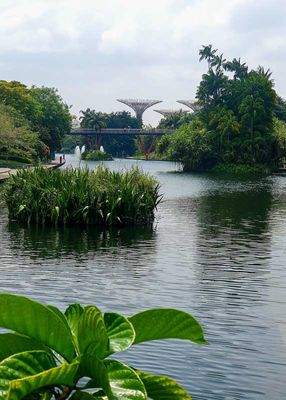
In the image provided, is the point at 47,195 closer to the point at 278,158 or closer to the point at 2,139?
the point at 2,139

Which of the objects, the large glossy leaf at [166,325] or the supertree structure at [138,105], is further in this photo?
the supertree structure at [138,105]

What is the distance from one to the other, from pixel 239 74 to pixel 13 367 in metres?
97.1

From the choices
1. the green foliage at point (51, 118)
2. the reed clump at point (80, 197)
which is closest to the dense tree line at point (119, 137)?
the green foliage at point (51, 118)

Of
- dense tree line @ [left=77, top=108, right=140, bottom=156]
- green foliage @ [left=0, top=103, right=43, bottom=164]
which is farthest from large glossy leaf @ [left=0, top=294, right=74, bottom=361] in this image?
dense tree line @ [left=77, top=108, right=140, bottom=156]

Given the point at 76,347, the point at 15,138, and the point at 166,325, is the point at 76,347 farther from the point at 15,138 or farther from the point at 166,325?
the point at 15,138

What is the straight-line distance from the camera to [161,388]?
3002 millimetres

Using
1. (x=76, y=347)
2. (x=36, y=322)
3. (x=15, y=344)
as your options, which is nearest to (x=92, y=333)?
(x=76, y=347)

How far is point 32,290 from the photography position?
1466 cm

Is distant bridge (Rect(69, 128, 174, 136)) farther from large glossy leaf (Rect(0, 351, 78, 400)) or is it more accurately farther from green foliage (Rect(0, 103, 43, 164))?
large glossy leaf (Rect(0, 351, 78, 400))

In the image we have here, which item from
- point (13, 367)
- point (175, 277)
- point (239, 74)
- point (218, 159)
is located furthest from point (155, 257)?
point (239, 74)

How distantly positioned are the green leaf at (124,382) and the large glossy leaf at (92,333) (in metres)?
0.06

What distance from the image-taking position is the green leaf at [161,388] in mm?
2969

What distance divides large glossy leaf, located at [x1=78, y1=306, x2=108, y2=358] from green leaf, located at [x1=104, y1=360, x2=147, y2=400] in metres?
0.06

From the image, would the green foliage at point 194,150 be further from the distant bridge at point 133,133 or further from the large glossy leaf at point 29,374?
the large glossy leaf at point 29,374
